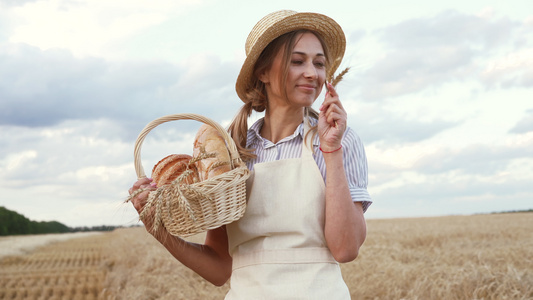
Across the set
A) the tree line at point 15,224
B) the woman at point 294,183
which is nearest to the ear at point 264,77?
the woman at point 294,183

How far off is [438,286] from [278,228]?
3.77m

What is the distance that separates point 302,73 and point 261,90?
347mm

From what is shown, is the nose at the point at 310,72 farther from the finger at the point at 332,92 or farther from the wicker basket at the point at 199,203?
the wicker basket at the point at 199,203

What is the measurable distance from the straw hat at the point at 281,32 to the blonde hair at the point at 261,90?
0.03 m

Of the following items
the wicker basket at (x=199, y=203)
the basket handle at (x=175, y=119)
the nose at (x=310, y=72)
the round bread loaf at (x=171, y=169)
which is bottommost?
the wicker basket at (x=199, y=203)

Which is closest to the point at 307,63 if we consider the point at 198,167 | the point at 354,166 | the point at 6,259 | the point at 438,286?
the point at 354,166

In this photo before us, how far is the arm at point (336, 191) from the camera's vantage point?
6.09ft

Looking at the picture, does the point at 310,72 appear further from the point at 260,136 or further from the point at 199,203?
the point at 199,203

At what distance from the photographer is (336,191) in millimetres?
1866

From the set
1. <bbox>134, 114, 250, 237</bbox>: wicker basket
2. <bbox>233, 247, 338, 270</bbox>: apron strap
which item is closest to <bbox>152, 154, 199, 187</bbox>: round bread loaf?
<bbox>134, 114, 250, 237</bbox>: wicker basket

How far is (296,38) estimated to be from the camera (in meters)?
2.16

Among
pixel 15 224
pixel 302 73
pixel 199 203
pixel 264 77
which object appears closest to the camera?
pixel 199 203

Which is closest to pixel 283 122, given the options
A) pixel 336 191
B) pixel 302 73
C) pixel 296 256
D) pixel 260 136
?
pixel 260 136

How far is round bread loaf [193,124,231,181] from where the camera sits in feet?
6.50
